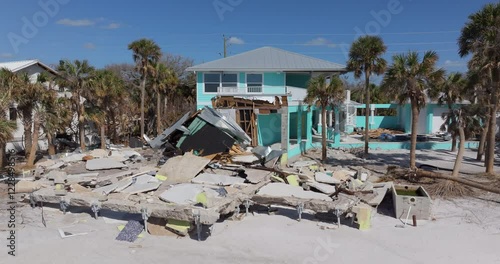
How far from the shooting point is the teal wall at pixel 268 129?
24.7 metres

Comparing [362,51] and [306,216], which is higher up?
[362,51]

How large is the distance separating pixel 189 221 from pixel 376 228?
498cm

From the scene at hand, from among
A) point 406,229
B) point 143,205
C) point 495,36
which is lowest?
point 406,229

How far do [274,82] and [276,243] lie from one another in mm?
19700

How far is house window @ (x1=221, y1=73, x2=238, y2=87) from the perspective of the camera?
27.7 m

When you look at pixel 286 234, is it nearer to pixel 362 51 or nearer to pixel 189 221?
pixel 189 221

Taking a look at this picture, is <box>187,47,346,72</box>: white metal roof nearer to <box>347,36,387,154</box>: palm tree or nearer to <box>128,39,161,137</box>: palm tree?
<box>128,39,161,137</box>: palm tree

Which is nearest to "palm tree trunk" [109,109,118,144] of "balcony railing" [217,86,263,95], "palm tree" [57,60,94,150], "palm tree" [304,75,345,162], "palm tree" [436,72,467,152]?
"palm tree" [57,60,94,150]

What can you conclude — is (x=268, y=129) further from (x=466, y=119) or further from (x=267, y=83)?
(x=466, y=119)

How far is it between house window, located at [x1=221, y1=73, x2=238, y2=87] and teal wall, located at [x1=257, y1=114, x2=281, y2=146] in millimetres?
4302

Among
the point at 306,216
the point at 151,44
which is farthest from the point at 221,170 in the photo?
the point at 151,44

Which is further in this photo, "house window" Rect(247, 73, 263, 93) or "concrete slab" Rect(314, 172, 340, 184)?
"house window" Rect(247, 73, 263, 93)

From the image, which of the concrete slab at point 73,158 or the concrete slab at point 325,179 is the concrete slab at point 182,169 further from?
the concrete slab at point 73,158

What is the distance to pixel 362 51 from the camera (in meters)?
21.6
